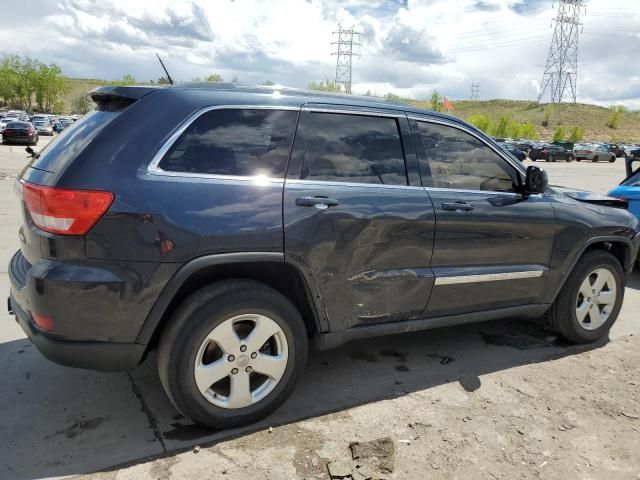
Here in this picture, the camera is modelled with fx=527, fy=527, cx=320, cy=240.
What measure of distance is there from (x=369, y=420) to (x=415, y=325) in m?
0.72

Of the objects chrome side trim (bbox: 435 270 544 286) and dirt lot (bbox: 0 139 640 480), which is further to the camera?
chrome side trim (bbox: 435 270 544 286)

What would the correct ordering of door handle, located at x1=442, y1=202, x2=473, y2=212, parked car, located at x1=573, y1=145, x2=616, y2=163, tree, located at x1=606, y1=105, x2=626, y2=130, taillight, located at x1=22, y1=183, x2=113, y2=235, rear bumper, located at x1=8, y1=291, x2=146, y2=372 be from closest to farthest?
taillight, located at x1=22, y1=183, x2=113, y2=235 → rear bumper, located at x1=8, y1=291, x2=146, y2=372 → door handle, located at x1=442, y1=202, x2=473, y2=212 → parked car, located at x1=573, y1=145, x2=616, y2=163 → tree, located at x1=606, y1=105, x2=626, y2=130

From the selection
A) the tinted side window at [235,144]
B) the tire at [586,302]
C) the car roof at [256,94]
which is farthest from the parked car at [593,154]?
the tinted side window at [235,144]

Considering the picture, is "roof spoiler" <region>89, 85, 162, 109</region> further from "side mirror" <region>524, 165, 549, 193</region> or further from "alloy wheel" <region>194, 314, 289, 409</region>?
"side mirror" <region>524, 165, 549, 193</region>

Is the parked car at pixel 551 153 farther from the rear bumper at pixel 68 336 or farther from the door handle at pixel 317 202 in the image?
the rear bumper at pixel 68 336

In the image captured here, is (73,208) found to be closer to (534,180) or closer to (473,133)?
(473,133)

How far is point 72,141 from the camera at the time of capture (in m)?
2.79

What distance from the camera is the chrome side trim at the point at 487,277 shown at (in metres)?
3.50

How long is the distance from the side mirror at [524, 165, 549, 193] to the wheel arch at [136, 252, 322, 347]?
1880 mm

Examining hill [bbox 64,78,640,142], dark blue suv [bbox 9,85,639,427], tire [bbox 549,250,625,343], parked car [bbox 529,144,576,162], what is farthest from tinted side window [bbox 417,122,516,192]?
hill [bbox 64,78,640,142]

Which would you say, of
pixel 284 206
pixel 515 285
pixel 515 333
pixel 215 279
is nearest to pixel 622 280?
pixel 515 333

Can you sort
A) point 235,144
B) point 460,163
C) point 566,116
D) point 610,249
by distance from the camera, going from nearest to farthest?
point 235,144
point 460,163
point 610,249
point 566,116

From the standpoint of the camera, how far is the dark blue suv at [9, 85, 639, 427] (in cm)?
255

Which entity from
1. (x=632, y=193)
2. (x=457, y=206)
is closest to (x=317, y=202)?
(x=457, y=206)
